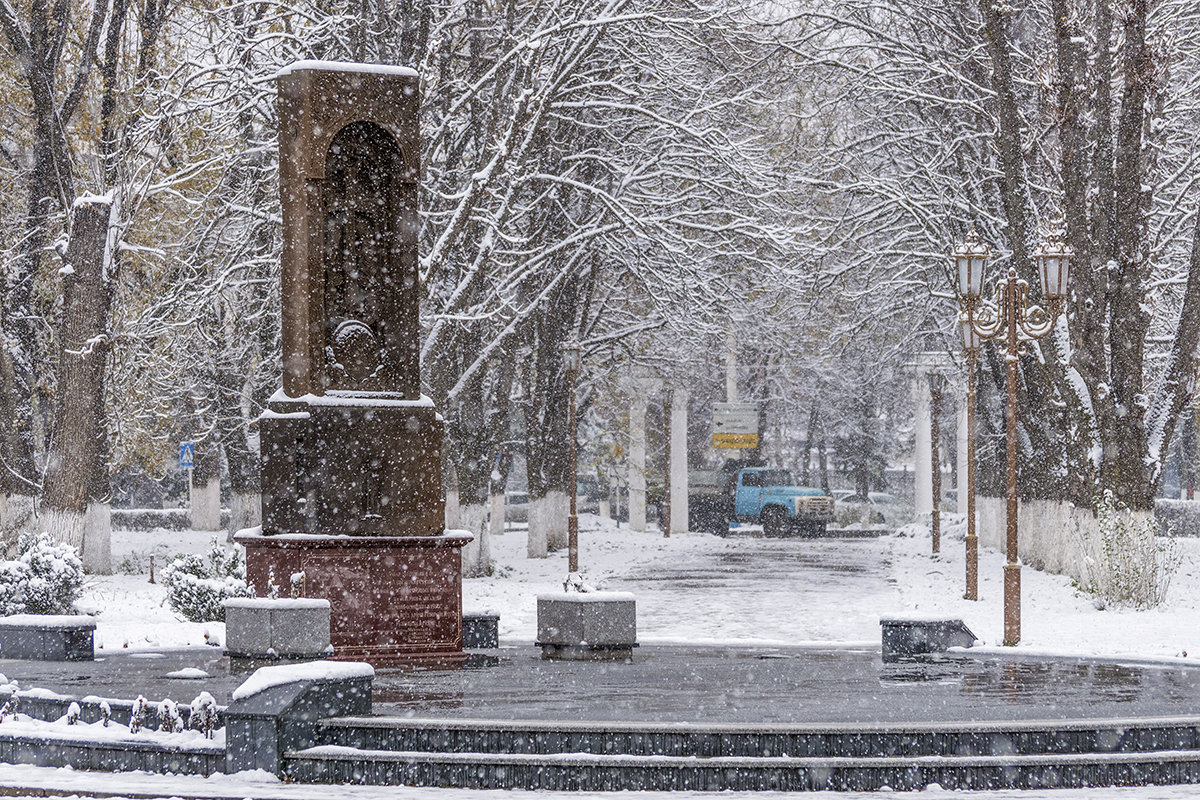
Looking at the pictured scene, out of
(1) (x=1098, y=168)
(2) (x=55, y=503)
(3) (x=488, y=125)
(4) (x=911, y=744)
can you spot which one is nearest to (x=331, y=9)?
(3) (x=488, y=125)

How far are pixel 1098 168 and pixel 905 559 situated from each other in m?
16.9

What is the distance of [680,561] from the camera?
40.7 meters

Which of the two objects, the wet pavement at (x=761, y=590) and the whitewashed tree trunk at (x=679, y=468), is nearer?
the wet pavement at (x=761, y=590)

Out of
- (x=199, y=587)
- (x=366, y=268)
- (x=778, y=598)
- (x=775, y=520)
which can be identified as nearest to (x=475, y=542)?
(x=778, y=598)

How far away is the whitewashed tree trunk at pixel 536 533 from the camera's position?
38534 millimetres

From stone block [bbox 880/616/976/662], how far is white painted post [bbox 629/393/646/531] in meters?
29.6

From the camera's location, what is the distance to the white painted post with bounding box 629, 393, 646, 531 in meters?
50.2

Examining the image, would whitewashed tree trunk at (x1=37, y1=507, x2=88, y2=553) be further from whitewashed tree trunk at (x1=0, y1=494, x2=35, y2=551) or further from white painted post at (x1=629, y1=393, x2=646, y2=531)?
white painted post at (x1=629, y1=393, x2=646, y2=531)

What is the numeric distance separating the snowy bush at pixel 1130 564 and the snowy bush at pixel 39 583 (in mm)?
13993

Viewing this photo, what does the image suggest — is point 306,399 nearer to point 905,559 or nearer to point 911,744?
point 911,744

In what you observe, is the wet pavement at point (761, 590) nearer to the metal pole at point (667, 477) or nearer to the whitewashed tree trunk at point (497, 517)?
the metal pole at point (667, 477)

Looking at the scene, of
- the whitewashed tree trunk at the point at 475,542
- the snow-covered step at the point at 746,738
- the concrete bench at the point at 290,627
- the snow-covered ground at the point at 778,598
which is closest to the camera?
the snow-covered step at the point at 746,738

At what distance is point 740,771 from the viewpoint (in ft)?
34.2

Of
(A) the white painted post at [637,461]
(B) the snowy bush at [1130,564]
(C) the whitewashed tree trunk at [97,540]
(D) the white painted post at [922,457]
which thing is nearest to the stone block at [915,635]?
(B) the snowy bush at [1130,564]
